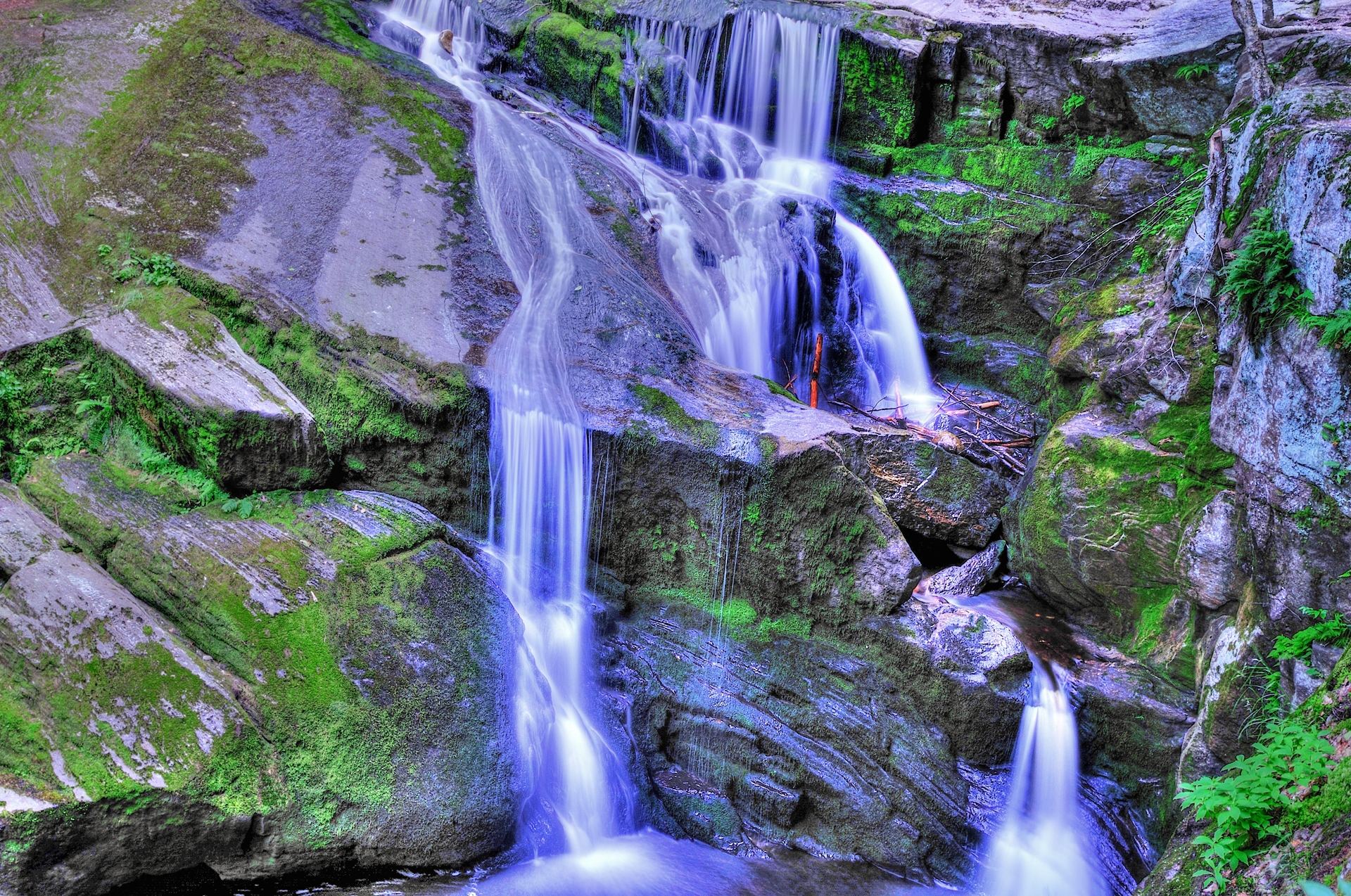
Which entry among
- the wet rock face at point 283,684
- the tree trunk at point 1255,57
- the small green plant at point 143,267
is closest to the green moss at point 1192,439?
the tree trunk at point 1255,57

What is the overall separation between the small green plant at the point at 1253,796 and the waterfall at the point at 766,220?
5052 millimetres

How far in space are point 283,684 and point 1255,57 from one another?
25.8 ft

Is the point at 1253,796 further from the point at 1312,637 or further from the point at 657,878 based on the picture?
the point at 657,878

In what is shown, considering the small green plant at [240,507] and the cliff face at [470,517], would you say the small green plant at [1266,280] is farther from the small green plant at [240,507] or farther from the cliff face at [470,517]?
the small green plant at [240,507]

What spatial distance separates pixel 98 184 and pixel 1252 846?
8577 mm

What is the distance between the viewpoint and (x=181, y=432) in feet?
18.0

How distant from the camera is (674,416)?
6.02 meters

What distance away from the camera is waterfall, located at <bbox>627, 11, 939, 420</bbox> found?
824 cm

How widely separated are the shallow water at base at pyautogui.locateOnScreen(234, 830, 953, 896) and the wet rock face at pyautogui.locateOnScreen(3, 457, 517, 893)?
155 mm

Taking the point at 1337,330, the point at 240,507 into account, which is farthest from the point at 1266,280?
the point at 240,507

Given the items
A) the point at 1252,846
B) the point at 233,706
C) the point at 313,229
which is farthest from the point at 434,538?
the point at 1252,846

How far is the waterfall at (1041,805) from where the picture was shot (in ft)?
17.2

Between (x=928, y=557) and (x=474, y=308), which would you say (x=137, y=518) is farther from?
(x=928, y=557)

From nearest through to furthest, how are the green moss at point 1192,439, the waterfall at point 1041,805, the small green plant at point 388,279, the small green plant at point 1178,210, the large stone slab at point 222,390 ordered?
1. the waterfall at point 1041,805
2. the green moss at point 1192,439
3. the large stone slab at point 222,390
4. the small green plant at point 388,279
5. the small green plant at point 1178,210
